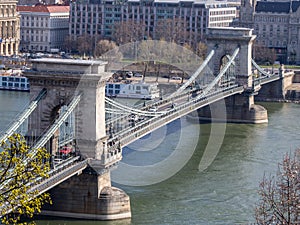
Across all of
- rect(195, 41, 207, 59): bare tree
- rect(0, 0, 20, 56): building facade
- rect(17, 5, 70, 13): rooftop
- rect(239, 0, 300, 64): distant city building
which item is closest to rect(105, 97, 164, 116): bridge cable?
rect(195, 41, 207, 59): bare tree

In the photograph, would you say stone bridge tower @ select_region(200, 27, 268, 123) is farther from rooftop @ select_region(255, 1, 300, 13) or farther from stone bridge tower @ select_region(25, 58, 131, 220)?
stone bridge tower @ select_region(25, 58, 131, 220)

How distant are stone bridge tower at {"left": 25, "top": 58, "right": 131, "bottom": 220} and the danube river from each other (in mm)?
412

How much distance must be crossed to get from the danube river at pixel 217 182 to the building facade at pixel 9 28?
23210 mm

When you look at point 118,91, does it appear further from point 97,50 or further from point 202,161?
point 202,161

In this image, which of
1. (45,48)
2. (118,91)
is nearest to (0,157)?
(118,91)

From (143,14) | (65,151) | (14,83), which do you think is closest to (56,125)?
(65,151)

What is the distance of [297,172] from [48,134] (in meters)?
7.62

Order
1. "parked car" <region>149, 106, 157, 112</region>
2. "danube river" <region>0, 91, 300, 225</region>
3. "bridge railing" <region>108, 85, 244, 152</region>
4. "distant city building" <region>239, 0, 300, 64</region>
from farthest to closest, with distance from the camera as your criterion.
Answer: "distant city building" <region>239, 0, 300, 64</region> < "parked car" <region>149, 106, 157, 112</region> < "bridge railing" <region>108, 85, 244, 152</region> < "danube river" <region>0, 91, 300, 225</region>

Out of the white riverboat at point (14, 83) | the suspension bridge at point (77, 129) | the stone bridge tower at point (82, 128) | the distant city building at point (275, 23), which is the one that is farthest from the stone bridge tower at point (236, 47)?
the stone bridge tower at point (82, 128)

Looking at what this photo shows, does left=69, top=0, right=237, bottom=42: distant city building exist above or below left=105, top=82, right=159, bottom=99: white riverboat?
above

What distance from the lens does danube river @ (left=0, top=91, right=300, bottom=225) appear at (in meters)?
23.9

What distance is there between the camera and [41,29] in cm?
6819

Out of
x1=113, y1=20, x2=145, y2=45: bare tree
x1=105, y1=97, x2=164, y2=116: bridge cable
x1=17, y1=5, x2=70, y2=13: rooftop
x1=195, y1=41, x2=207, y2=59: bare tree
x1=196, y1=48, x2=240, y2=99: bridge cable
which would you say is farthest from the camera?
x1=17, y1=5, x2=70, y2=13: rooftop

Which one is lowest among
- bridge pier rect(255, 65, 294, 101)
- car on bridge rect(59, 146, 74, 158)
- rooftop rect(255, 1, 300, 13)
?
bridge pier rect(255, 65, 294, 101)
